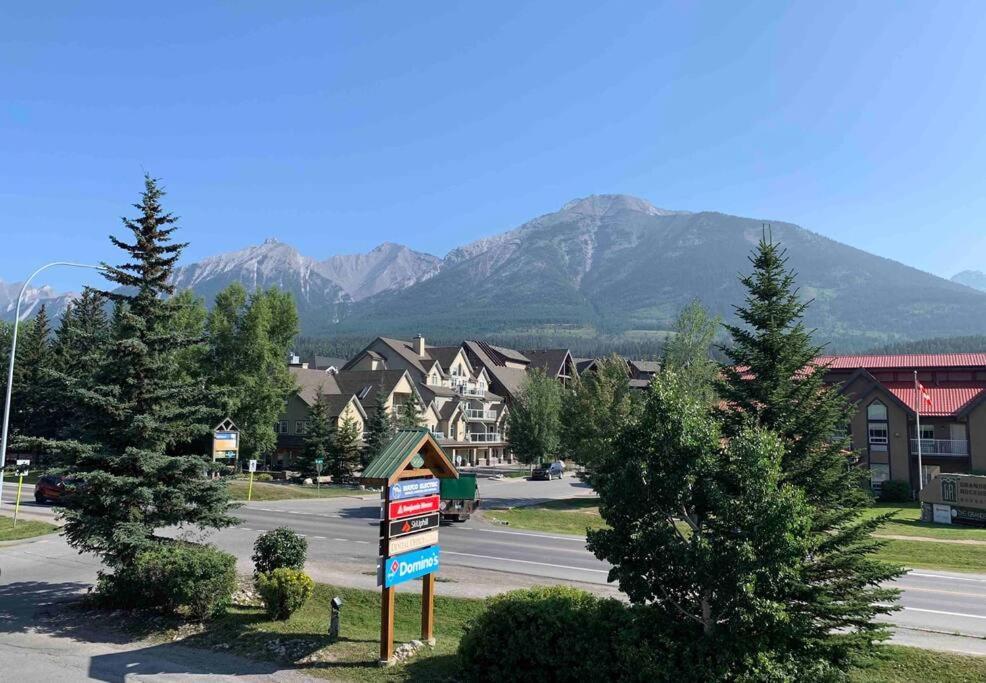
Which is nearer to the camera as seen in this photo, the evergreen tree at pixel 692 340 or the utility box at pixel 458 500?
the utility box at pixel 458 500

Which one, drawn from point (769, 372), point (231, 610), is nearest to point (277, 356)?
point (231, 610)

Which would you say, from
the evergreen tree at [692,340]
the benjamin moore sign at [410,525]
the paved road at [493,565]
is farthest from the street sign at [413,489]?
the evergreen tree at [692,340]

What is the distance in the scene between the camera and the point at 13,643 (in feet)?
46.0

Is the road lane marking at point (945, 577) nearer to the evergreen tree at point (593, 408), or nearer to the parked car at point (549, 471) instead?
the evergreen tree at point (593, 408)

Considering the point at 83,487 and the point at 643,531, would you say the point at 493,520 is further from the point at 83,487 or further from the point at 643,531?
the point at 643,531

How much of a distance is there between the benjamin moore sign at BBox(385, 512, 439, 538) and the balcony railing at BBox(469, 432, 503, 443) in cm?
6868

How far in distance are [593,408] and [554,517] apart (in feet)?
27.4

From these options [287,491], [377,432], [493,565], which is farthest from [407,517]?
[377,432]

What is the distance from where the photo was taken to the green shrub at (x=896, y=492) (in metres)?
44.7

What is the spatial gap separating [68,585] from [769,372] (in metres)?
21.3

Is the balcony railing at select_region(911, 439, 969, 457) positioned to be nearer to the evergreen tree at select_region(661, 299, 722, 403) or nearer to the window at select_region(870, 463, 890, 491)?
the window at select_region(870, 463, 890, 491)

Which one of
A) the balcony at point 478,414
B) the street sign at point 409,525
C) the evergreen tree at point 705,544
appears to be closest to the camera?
the evergreen tree at point 705,544

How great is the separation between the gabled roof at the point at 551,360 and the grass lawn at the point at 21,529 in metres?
83.4

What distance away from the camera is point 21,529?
27.8 meters
